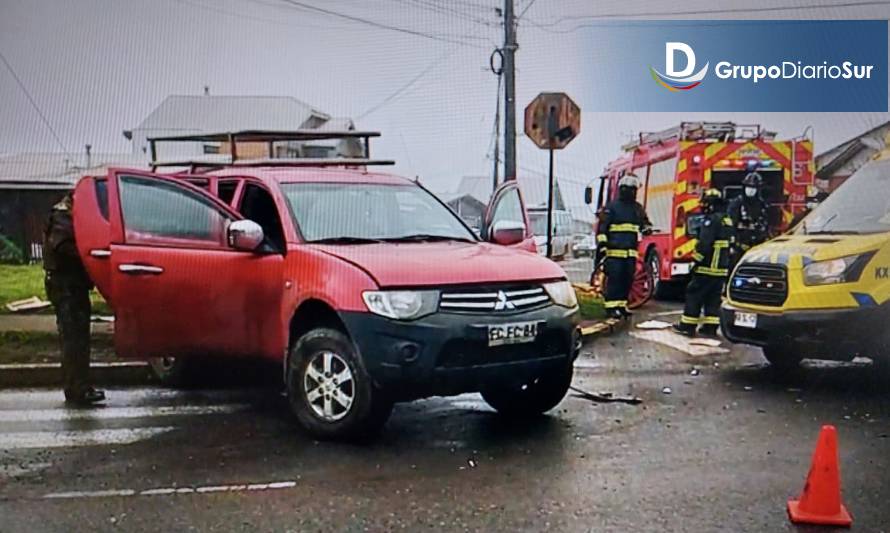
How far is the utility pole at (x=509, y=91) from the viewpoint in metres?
7.64

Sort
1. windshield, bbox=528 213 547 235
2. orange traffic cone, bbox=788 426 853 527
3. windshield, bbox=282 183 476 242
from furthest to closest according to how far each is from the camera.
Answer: windshield, bbox=528 213 547 235, windshield, bbox=282 183 476 242, orange traffic cone, bbox=788 426 853 527

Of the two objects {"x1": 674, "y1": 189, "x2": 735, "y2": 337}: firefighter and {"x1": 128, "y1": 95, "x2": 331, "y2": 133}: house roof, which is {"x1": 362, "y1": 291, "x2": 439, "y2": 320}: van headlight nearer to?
{"x1": 128, "y1": 95, "x2": 331, "y2": 133}: house roof

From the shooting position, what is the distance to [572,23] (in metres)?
7.34

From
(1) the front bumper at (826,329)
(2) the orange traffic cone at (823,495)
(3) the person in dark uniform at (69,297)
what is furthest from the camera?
(1) the front bumper at (826,329)

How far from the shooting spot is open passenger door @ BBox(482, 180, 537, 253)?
5.84 metres

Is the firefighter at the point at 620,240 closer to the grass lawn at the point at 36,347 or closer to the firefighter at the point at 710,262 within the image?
the firefighter at the point at 710,262

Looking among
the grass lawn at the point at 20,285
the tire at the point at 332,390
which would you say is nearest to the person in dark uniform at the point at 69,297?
the tire at the point at 332,390

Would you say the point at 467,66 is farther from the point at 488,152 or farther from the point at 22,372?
the point at 22,372

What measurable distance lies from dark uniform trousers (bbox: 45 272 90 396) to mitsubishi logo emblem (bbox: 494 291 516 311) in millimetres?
2901

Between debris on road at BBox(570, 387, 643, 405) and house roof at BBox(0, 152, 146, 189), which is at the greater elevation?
house roof at BBox(0, 152, 146, 189)

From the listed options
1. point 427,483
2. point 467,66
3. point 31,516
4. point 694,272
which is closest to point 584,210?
point 694,272

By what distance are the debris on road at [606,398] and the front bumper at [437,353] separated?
4.33 ft

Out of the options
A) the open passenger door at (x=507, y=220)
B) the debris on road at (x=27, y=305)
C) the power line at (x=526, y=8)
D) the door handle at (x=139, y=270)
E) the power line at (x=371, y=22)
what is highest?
the power line at (x=526, y=8)

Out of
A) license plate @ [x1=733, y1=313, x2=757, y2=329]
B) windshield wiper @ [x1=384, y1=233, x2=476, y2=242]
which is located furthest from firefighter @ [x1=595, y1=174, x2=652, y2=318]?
windshield wiper @ [x1=384, y1=233, x2=476, y2=242]
